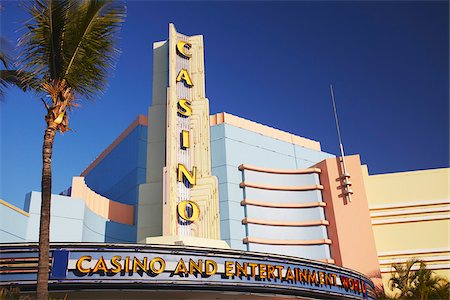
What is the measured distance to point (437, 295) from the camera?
30.1 meters

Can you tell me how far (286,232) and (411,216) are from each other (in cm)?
1035

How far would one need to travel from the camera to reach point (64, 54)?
38.7ft

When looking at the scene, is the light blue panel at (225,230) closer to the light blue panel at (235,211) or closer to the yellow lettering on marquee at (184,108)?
the light blue panel at (235,211)

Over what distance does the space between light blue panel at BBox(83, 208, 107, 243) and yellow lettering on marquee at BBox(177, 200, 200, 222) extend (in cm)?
652

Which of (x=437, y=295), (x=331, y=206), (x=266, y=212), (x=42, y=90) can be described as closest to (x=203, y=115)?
(x=266, y=212)

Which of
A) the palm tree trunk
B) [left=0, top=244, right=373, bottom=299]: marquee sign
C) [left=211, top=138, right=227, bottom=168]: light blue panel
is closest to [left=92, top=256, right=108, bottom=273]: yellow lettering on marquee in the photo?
[left=0, top=244, right=373, bottom=299]: marquee sign

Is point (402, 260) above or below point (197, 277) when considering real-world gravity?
above

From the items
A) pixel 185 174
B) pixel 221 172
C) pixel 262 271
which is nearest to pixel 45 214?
pixel 262 271

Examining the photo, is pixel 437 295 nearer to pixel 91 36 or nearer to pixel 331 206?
pixel 331 206

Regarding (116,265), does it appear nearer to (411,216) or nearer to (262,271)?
(262,271)

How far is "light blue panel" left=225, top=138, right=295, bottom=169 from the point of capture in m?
36.0

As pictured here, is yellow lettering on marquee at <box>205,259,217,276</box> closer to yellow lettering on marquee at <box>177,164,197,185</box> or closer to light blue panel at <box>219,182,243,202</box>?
yellow lettering on marquee at <box>177,164,197,185</box>

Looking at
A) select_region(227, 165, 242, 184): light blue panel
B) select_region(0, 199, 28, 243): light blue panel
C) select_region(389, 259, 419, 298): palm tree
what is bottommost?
select_region(389, 259, 419, 298): palm tree

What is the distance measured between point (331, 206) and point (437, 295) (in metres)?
10.0
